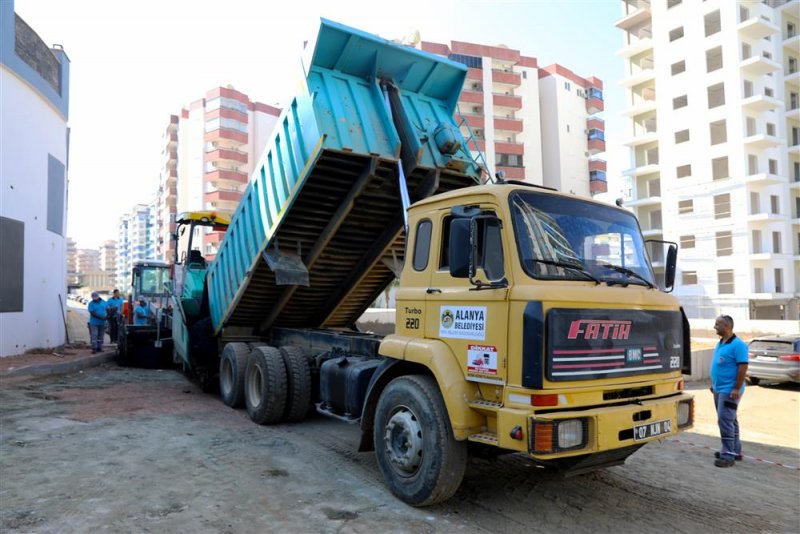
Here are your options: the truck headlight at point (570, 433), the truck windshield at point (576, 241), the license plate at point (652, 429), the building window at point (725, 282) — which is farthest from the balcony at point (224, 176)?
the truck headlight at point (570, 433)

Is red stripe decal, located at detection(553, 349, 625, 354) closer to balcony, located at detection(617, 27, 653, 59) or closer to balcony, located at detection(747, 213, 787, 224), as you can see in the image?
balcony, located at detection(747, 213, 787, 224)

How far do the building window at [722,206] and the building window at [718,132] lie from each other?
12.8 feet

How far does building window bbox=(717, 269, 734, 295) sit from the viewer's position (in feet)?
118

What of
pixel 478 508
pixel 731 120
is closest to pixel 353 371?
pixel 478 508

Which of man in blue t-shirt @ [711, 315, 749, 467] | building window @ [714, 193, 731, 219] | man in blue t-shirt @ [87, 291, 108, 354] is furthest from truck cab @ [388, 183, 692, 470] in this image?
building window @ [714, 193, 731, 219]

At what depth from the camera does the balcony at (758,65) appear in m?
35.4

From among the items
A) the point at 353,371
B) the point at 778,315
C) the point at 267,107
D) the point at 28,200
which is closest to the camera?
the point at 353,371

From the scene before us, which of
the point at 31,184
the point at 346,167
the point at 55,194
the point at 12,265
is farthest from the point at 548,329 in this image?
the point at 55,194

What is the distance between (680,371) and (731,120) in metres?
38.7

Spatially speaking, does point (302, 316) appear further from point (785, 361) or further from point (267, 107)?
point (267, 107)

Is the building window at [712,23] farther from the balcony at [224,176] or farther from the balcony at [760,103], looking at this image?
the balcony at [224,176]

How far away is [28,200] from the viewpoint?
45.8 feet

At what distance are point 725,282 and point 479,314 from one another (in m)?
38.6

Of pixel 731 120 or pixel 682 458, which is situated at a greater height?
pixel 731 120
